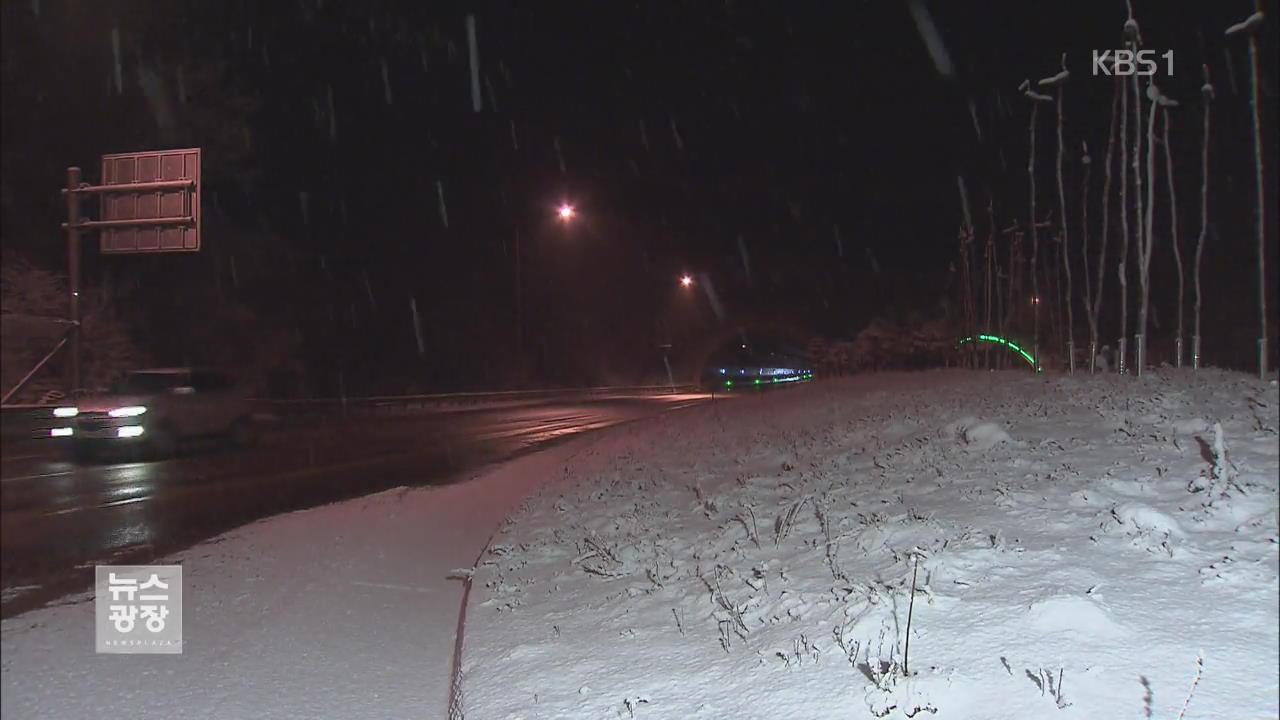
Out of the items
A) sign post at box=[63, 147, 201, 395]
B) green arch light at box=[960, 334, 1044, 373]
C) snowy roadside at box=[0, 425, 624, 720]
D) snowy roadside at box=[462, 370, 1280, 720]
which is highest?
sign post at box=[63, 147, 201, 395]

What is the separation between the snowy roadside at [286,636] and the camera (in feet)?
15.7

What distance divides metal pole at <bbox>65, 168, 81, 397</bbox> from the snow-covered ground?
2134mm

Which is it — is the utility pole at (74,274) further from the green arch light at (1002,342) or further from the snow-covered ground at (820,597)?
the green arch light at (1002,342)

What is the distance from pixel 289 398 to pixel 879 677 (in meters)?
33.2

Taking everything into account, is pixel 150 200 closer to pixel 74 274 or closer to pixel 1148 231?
pixel 74 274

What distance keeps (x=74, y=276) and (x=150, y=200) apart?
6.30ft

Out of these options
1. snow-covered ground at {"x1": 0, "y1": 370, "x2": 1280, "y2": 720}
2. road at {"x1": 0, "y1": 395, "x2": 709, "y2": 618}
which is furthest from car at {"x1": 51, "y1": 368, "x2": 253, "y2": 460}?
snow-covered ground at {"x1": 0, "y1": 370, "x2": 1280, "y2": 720}

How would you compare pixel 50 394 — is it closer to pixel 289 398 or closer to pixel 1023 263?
pixel 1023 263

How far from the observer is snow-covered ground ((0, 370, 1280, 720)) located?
3.76 metres

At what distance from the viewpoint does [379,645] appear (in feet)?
19.8

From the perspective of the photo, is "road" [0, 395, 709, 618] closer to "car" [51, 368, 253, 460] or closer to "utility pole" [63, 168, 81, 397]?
"car" [51, 368, 253, 460]

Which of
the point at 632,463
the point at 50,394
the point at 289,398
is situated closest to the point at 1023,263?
the point at 632,463

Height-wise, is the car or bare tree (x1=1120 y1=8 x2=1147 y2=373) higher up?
bare tree (x1=1120 y1=8 x2=1147 y2=373)

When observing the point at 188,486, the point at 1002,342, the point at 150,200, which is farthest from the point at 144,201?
the point at 1002,342
